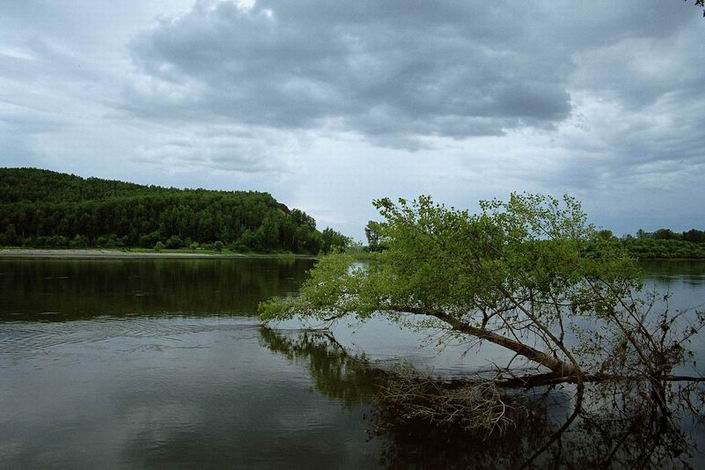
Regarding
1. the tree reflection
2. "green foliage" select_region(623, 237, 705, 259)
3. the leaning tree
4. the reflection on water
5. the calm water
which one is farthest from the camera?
"green foliage" select_region(623, 237, 705, 259)

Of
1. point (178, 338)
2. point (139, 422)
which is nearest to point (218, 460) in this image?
point (139, 422)

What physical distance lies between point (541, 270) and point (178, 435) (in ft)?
50.7

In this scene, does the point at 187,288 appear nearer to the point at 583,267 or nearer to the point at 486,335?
the point at 486,335

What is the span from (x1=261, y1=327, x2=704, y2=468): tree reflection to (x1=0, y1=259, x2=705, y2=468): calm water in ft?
0.56

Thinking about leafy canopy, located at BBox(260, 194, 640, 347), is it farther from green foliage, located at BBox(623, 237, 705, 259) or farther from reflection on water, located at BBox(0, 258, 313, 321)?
green foliage, located at BBox(623, 237, 705, 259)

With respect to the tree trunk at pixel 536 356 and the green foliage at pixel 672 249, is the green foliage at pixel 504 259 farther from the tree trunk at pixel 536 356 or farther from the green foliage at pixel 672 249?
the green foliage at pixel 672 249

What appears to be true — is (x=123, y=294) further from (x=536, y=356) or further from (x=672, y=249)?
(x=672, y=249)

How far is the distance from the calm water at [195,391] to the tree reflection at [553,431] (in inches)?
6.8

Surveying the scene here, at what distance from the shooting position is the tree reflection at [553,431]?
703 inches

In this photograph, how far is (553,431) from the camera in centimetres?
2044

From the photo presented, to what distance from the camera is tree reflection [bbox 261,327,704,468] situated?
17.9 meters

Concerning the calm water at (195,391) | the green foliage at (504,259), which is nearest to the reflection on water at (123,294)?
the calm water at (195,391)

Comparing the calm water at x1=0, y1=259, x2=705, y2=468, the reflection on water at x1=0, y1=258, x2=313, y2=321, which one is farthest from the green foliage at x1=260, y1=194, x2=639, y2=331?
the reflection on water at x1=0, y1=258, x2=313, y2=321

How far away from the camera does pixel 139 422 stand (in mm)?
20297
